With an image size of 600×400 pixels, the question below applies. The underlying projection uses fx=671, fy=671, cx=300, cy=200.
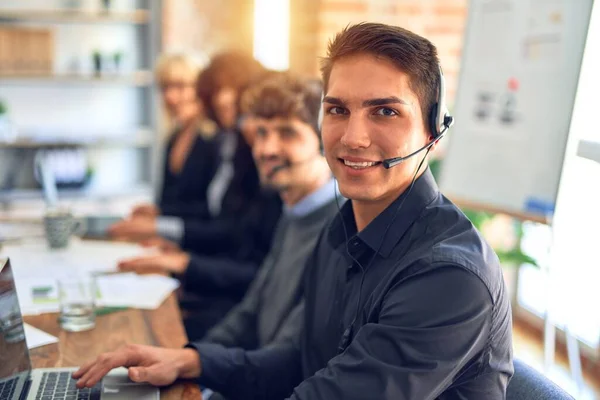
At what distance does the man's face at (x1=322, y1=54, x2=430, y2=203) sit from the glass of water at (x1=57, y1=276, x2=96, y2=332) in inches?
26.2

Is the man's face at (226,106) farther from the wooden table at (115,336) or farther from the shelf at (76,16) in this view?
the shelf at (76,16)

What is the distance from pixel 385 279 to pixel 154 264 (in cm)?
103

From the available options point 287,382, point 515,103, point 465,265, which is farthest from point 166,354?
point 515,103

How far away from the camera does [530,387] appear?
3.23 feet

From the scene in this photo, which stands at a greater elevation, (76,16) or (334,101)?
(76,16)

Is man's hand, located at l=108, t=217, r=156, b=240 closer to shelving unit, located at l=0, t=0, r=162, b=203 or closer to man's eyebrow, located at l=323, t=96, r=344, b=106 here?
man's eyebrow, located at l=323, t=96, r=344, b=106

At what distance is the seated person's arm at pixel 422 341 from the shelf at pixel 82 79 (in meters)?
3.70

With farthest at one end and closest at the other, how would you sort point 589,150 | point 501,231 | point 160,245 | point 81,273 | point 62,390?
point 501,231 → point 160,245 → point 81,273 → point 589,150 → point 62,390

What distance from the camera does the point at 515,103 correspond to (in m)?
2.27

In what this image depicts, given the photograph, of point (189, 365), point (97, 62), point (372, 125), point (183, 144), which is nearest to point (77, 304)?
point (189, 365)

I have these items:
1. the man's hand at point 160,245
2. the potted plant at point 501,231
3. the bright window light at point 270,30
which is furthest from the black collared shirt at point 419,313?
the bright window light at point 270,30

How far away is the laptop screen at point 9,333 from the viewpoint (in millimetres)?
1003

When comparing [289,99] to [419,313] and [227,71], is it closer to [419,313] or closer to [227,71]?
[227,71]

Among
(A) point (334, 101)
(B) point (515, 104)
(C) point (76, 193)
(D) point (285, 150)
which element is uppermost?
(A) point (334, 101)
